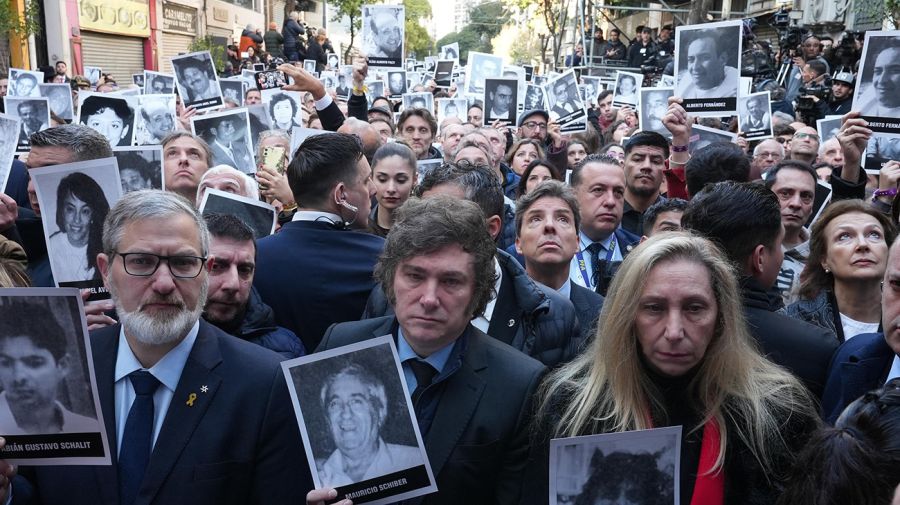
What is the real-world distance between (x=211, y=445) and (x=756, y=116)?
8016mm

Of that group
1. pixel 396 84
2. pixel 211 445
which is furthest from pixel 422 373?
pixel 396 84

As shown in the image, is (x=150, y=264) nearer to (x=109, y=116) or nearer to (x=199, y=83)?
(x=109, y=116)

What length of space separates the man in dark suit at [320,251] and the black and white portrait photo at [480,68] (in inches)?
367

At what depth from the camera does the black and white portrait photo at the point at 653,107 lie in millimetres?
9617

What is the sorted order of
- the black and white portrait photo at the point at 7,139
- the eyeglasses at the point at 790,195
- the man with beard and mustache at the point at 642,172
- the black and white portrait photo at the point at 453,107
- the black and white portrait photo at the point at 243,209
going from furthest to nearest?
1. the black and white portrait photo at the point at 453,107
2. the man with beard and mustache at the point at 642,172
3. the eyeglasses at the point at 790,195
4. the black and white portrait photo at the point at 7,139
5. the black and white portrait photo at the point at 243,209

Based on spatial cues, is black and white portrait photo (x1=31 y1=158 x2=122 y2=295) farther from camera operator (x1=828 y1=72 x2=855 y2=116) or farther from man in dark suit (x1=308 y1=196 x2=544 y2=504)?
camera operator (x1=828 y1=72 x2=855 y2=116)

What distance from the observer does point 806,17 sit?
2331cm

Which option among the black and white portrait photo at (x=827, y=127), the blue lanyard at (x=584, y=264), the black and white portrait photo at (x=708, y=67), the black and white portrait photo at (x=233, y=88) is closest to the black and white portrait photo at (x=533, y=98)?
the black and white portrait photo at (x=233, y=88)

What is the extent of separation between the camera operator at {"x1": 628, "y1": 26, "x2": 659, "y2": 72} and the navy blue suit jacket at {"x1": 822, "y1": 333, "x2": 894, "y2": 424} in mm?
18923

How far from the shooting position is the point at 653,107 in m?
9.70

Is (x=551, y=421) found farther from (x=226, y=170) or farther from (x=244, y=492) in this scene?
(x=226, y=170)

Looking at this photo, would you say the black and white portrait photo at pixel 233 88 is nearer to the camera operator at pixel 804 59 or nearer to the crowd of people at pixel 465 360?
the camera operator at pixel 804 59

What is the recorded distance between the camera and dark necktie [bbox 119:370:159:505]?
245 centimetres

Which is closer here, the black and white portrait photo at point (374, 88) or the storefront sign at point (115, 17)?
the black and white portrait photo at point (374, 88)
